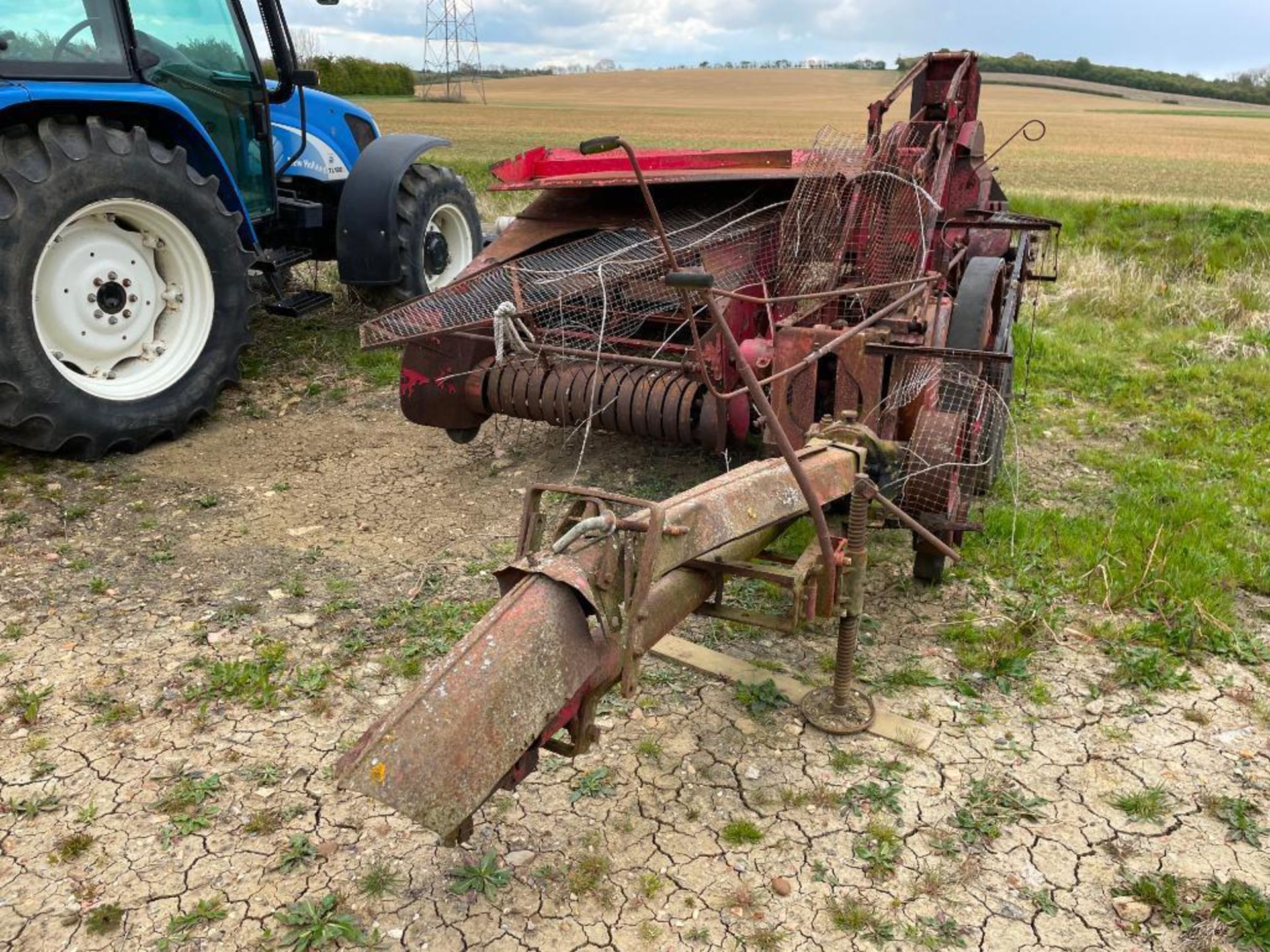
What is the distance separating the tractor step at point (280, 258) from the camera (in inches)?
236

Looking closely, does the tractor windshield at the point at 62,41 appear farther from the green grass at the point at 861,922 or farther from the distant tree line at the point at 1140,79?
the distant tree line at the point at 1140,79

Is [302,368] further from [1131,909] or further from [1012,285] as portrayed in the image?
[1131,909]

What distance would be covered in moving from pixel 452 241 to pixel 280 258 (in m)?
1.23

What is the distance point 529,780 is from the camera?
265 centimetres

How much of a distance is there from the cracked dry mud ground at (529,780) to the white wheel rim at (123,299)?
0.84 m

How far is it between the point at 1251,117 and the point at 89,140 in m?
43.4

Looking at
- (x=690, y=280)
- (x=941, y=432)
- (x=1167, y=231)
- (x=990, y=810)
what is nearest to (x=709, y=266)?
(x=941, y=432)

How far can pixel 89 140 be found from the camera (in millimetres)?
4395

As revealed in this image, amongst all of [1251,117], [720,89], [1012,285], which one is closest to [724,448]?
[1012,285]

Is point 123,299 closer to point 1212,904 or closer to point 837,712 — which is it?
point 837,712

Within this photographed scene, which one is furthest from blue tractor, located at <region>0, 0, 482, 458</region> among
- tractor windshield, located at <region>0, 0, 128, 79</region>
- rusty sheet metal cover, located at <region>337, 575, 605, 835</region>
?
rusty sheet metal cover, located at <region>337, 575, 605, 835</region>

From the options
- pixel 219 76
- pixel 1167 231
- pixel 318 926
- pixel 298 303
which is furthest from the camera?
pixel 1167 231

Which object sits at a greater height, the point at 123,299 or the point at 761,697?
the point at 123,299

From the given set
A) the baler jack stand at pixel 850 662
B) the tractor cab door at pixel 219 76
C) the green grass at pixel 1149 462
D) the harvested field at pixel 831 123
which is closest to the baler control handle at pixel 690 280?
the baler jack stand at pixel 850 662
